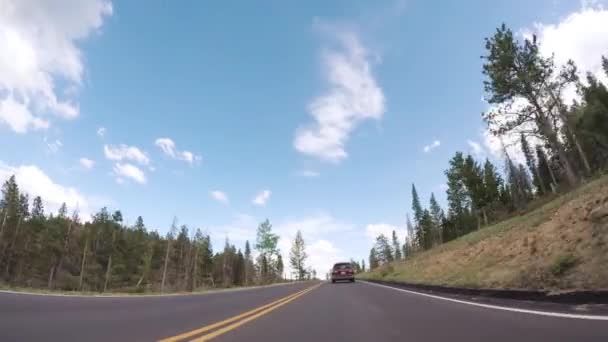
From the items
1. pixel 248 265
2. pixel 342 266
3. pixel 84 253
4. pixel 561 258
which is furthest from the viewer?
pixel 248 265

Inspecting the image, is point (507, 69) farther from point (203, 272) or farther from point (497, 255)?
point (203, 272)

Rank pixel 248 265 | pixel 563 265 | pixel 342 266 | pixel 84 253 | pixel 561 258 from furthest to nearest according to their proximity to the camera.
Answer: pixel 248 265
pixel 84 253
pixel 342 266
pixel 561 258
pixel 563 265

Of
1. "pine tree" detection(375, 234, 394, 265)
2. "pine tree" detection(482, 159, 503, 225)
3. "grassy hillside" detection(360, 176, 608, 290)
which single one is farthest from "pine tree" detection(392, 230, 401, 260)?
"grassy hillside" detection(360, 176, 608, 290)

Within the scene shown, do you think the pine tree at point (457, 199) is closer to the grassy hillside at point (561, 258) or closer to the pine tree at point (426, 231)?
the pine tree at point (426, 231)

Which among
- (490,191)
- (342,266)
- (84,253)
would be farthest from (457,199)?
(84,253)

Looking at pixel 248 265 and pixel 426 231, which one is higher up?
pixel 426 231

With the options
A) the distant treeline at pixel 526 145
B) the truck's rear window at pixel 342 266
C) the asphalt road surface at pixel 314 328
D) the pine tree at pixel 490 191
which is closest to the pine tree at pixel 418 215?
the distant treeline at pixel 526 145

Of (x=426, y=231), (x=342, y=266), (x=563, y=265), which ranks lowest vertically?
(x=563, y=265)

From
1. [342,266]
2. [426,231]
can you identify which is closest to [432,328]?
[342,266]

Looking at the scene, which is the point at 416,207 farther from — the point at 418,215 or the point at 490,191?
the point at 490,191

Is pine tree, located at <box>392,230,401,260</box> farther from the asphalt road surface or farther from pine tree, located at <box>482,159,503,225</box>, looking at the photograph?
the asphalt road surface

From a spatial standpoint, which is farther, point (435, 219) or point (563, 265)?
point (435, 219)

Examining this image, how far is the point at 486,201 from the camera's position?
228 feet

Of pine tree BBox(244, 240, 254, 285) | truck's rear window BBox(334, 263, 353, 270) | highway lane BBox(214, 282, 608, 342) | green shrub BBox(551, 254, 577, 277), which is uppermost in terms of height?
pine tree BBox(244, 240, 254, 285)
